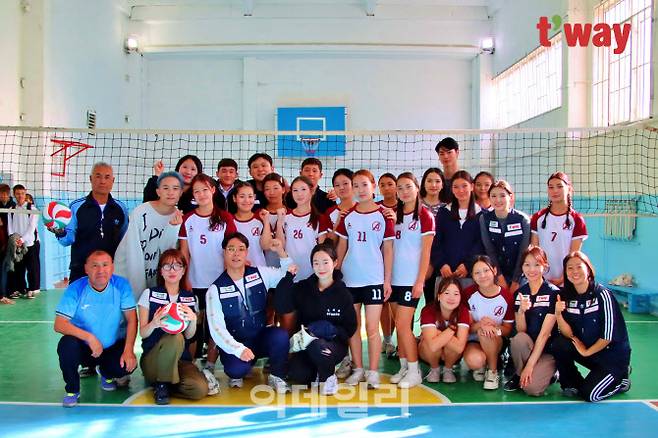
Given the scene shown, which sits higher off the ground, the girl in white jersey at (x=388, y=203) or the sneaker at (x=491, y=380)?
the girl in white jersey at (x=388, y=203)

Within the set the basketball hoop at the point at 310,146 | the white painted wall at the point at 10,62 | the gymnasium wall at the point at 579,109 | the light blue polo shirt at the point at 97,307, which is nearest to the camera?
the light blue polo shirt at the point at 97,307

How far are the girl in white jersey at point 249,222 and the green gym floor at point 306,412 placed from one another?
3.10 ft

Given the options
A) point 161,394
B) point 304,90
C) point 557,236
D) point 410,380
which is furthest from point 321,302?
point 304,90

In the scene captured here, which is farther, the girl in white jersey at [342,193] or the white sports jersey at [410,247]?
the girl in white jersey at [342,193]

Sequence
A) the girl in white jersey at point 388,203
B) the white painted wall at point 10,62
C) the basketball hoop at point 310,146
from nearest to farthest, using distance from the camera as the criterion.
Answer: the girl in white jersey at point 388,203 → the white painted wall at point 10,62 → the basketball hoop at point 310,146

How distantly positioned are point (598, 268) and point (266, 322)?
6593 mm

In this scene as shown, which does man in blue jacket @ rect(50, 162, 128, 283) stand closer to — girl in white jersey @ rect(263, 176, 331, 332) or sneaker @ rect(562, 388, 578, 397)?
girl in white jersey @ rect(263, 176, 331, 332)

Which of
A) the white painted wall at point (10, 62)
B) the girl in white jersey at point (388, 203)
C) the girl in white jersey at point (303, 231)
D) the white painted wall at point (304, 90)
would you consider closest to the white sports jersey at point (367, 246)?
the girl in white jersey at point (388, 203)

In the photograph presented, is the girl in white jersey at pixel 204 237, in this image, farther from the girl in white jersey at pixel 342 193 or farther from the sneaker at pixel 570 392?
the sneaker at pixel 570 392

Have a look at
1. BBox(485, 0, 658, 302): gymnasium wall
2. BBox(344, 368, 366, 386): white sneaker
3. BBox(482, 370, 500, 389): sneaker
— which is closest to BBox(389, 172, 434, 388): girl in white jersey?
BBox(344, 368, 366, 386): white sneaker

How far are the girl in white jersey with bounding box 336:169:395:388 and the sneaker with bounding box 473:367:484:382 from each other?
2.59ft

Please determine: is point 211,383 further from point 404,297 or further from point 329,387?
point 404,297

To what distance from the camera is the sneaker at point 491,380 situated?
13.4ft

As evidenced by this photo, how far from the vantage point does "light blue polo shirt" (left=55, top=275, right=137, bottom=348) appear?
12.7 ft
